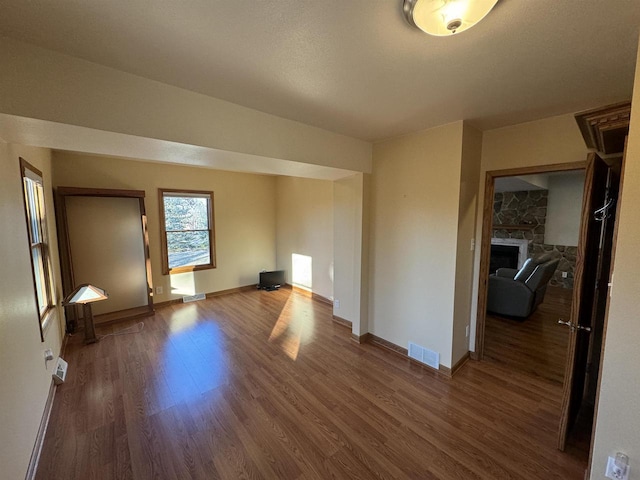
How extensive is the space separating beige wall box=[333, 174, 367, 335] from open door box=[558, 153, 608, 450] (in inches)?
74.0

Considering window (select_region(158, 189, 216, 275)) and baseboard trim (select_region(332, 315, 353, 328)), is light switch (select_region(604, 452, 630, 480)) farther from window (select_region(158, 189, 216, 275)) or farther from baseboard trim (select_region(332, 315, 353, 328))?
window (select_region(158, 189, 216, 275))

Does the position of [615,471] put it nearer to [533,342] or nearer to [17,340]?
[533,342]

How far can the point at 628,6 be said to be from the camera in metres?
1.04

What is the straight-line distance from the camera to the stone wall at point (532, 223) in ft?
18.3

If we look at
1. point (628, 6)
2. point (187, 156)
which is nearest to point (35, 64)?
point (187, 156)

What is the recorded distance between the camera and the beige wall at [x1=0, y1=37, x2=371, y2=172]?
1298 mm

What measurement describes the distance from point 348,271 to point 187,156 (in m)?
A: 2.31

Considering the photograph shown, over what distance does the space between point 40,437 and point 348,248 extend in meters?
3.11

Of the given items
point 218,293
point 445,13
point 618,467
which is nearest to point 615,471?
point 618,467

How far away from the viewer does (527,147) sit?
2398 millimetres

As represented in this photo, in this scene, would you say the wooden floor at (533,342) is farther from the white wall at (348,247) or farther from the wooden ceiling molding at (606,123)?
the wooden ceiling molding at (606,123)

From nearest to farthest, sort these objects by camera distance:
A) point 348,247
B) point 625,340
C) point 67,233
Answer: point 625,340 < point 67,233 < point 348,247

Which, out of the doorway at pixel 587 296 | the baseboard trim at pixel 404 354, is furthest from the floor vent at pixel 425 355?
the doorway at pixel 587 296

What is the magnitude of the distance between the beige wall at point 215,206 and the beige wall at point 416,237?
305 centimetres
